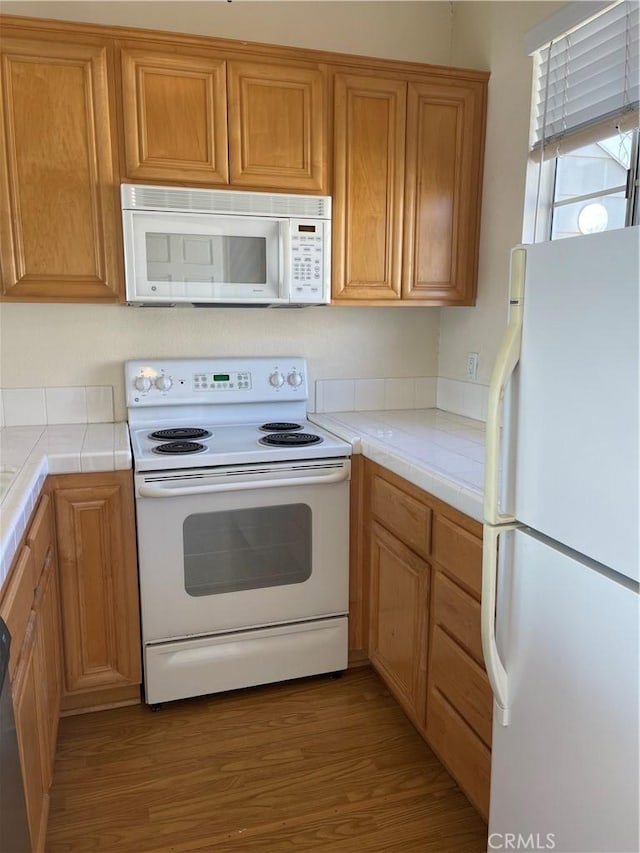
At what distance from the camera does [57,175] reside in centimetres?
210

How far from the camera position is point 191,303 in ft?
7.41

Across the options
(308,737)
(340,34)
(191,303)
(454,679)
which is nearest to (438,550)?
(454,679)

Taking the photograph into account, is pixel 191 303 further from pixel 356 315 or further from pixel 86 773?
pixel 86 773

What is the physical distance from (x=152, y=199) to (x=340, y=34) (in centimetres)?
115

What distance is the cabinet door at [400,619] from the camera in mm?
1913

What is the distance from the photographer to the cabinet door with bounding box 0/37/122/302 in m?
2.03

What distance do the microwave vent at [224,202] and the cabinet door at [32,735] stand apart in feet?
4.43

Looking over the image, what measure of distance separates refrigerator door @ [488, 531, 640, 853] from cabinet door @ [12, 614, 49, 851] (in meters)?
0.96

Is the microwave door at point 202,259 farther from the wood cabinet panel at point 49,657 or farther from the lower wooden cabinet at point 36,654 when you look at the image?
the wood cabinet panel at point 49,657

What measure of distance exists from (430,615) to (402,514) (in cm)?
31

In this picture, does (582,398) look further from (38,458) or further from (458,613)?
(38,458)

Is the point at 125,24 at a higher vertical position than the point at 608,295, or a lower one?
higher

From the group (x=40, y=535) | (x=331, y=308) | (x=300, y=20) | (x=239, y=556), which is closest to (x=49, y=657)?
(x=40, y=535)

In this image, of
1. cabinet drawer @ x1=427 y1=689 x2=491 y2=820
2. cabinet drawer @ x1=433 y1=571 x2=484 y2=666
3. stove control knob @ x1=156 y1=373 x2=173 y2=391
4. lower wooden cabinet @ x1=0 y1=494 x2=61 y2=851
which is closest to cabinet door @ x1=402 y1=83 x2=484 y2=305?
stove control knob @ x1=156 y1=373 x2=173 y2=391
